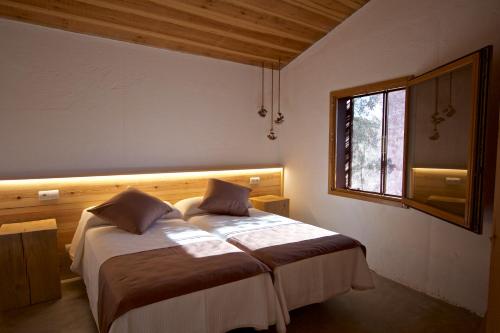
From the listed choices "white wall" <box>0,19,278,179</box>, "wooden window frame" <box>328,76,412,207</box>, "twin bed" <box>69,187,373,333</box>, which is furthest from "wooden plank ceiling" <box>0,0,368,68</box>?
"twin bed" <box>69,187,373,333</box>

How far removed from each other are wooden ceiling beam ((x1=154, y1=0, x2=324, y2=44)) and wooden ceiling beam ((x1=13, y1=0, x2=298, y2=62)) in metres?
0.31

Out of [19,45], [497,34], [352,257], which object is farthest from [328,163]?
[19,45]

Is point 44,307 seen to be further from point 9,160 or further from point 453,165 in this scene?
point 453,165

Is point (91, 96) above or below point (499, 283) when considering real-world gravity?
above

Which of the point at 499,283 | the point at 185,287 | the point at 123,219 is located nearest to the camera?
the point at 499,283

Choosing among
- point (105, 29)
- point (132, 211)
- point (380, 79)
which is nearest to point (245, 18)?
point (105, 29)

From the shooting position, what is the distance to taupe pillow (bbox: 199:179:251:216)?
3.37 metres

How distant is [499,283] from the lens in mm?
1180

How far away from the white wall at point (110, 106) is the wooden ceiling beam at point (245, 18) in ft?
2.56

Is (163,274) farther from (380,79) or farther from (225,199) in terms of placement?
(380,79)

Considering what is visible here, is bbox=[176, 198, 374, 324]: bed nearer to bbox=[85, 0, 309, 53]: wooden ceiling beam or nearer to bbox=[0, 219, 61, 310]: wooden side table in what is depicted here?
bbox=[0, 219, 61, 310]: wooden side table

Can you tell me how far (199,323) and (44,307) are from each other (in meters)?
1.61

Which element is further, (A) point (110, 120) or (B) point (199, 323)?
(A) point (110, 120)

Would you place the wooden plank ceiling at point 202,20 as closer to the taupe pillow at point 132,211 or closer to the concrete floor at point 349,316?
the taupe pillow at point 132,211
